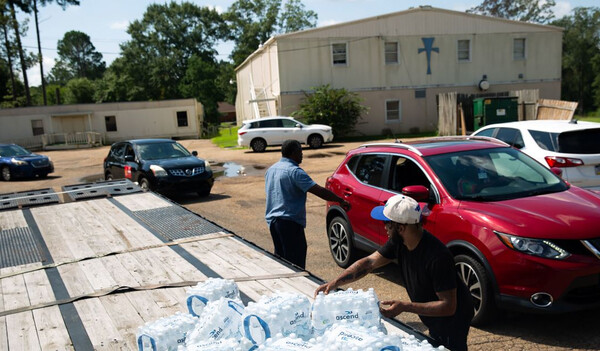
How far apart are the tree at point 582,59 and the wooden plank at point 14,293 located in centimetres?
7085

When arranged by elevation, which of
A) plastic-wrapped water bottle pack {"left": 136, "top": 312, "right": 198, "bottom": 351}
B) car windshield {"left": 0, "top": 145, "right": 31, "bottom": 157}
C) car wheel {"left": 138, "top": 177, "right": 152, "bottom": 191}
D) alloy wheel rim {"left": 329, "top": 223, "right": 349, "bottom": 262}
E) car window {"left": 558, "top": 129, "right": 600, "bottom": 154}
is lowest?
alloy wheel rim {"left": 329, "top": 223, "right": 349, "bottom": 262}

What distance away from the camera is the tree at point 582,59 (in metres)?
63.6

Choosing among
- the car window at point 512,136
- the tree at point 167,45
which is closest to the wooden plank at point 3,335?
the car window at point 512,136

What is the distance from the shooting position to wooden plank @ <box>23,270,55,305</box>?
11.7 ft

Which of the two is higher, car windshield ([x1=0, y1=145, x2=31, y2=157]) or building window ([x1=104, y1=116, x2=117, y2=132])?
building window ([x1=104, y1=116, x2=117, y2=132])

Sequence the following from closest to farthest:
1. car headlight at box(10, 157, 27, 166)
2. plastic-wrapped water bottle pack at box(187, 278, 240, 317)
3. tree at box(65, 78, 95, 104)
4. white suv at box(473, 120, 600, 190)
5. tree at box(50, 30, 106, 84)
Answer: plastic-wrapped water bottle pack at box(187, 278, 240, 317) < white suv at box(473, 120, 600, 190) < car headlight at box(10, 157, 27, 166) < tree at box(65, 78, 95, 104) < tree at box(50, 30, 106, 84)

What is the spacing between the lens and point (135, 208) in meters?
7.07

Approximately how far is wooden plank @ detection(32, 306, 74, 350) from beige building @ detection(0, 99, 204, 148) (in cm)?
3894

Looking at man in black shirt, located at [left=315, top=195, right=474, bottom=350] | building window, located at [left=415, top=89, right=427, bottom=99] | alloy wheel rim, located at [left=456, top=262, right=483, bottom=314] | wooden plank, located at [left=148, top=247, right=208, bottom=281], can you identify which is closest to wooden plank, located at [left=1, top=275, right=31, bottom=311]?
wooden plank, located at [left=148, top=247, right=208, bottom=281]

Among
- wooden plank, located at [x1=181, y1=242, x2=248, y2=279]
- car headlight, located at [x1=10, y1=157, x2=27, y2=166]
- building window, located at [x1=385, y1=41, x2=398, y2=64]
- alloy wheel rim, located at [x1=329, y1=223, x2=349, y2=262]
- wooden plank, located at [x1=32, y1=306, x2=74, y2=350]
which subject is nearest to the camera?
wooden plank, located at [x1=32, y1=306, x2=74, y2=350]

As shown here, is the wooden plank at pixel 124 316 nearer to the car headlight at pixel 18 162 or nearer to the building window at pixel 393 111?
the car headlight at pixel 18 162

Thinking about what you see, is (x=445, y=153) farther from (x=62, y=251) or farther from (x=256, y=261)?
(x=62, y=251)

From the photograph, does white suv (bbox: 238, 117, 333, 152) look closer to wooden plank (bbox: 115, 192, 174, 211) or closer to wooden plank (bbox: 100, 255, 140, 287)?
wooden plank (bbox: 115, 192, 174, 211)

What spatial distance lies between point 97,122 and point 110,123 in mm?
1017
